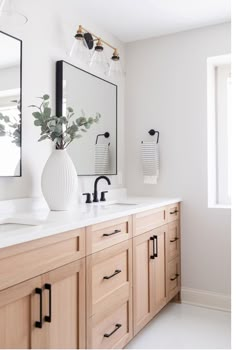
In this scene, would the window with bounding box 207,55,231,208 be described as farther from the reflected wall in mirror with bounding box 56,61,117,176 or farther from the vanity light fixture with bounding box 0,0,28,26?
the vanity light fixture with bounding box 0,0,28,26

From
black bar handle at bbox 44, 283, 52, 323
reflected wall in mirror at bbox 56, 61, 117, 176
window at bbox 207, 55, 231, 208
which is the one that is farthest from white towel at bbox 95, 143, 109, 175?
black bar handle at bbox 44, 283, 52, 323

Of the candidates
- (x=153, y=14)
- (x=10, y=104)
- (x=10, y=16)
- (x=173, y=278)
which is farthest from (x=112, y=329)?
(x=153, y=14)

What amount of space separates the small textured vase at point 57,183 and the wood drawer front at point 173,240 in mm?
1073

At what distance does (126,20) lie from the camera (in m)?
2.78

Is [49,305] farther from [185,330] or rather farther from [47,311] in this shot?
[185,330]

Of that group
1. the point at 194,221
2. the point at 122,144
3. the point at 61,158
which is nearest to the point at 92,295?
the point at 61,158

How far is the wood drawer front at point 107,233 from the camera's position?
168 cm

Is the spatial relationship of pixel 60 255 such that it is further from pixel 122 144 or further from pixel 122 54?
pixel 122 54

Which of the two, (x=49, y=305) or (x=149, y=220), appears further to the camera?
(x=149, y=220)

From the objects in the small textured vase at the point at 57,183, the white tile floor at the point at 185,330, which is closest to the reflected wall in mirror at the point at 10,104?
the small textured vase at the point at 57,183

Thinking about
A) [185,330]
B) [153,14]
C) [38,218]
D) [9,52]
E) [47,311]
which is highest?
[153,14]

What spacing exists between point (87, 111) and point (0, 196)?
1091mm

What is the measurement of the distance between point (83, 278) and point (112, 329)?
1.61ft

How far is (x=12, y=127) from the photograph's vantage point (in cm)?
195
